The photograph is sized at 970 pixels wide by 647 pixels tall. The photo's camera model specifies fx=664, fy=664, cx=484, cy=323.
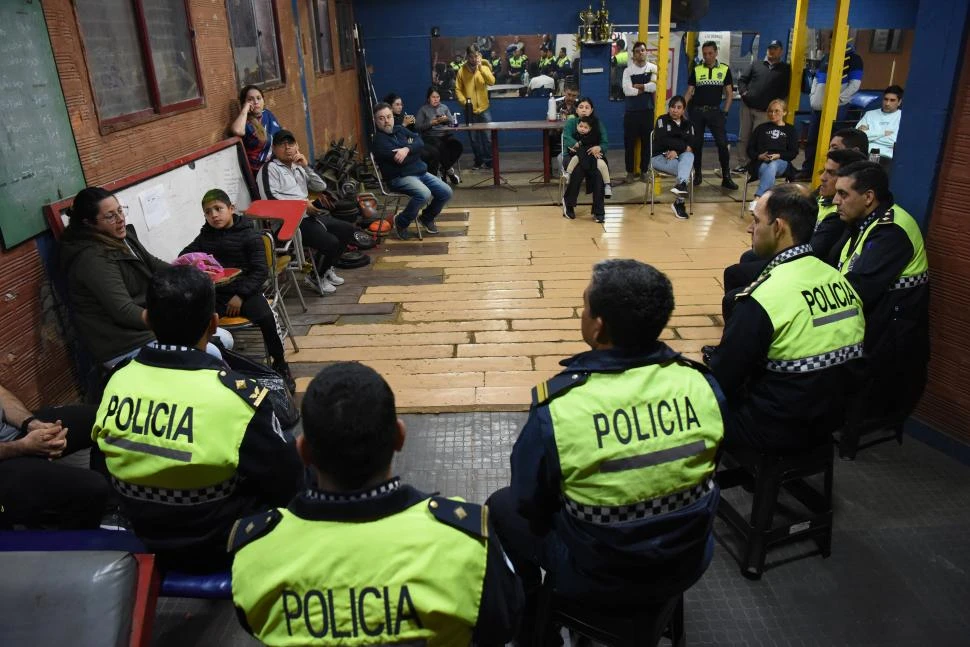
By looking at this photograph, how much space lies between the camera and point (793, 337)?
6.70ft

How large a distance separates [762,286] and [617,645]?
117cm

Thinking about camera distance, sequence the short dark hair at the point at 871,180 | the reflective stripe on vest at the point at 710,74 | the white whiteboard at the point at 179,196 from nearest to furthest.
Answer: the short dark hair at the point at 871,180, the white whiteboard at the point at 179,196, the reflective stripe on vest at the point at 710,74

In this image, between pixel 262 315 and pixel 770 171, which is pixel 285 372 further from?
pixel 770 171

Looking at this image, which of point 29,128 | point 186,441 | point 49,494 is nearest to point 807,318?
point 186,441

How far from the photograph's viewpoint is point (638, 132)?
8211 mm

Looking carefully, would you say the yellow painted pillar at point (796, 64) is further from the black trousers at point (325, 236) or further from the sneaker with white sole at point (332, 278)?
the sneaker with white sole at point (332, 278)

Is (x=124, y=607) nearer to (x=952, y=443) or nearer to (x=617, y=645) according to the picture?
(x=617, y=645)

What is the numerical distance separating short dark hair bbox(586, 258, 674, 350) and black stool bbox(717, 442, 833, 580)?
911 mm

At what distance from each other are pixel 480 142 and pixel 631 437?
853 centimetres

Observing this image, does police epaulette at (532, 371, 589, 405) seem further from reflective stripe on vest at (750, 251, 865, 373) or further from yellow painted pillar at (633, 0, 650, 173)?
yellow painted pillar at (633, 0, 650, 173)

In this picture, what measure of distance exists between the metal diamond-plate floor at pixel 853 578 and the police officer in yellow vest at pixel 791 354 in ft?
1.50

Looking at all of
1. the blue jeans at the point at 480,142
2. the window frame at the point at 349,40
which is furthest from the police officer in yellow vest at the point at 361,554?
the window frame at the point at 349,40

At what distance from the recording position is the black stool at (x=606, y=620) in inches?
62.9

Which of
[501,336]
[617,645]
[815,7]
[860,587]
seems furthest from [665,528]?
[815,7]
